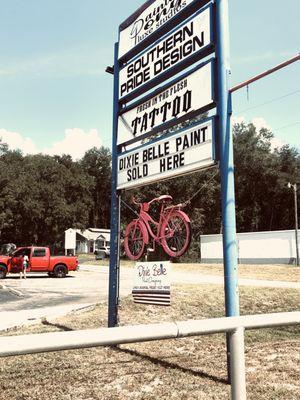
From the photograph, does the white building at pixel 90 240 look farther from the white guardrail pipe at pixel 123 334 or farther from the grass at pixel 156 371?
the white guardrail pipe at pixel 123 334

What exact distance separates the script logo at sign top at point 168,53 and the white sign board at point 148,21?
317 millimetres

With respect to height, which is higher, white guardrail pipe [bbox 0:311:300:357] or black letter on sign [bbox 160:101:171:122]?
black letter on sign [bbox 160:101:171:122]

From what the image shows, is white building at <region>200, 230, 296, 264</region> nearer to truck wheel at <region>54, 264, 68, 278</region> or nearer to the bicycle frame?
truck wheel at <region>54, 264, 68, 278</region>

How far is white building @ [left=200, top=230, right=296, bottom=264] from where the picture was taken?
126 feet

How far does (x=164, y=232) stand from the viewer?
732cm

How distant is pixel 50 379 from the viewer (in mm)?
4945

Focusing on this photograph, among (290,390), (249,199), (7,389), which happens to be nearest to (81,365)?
(7,389)

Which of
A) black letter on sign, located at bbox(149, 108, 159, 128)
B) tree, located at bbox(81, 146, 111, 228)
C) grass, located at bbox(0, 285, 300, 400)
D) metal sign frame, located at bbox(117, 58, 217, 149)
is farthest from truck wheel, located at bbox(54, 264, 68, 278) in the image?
tree, located at bbox(81, 146, 111, 228)

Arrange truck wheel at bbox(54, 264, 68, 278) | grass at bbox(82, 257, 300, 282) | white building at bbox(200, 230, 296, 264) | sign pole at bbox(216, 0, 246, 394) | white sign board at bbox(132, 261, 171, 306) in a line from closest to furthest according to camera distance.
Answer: sign pole at bbox(216, 0, 246, 394) → white sign board at bbox(132, 261, 171, 306) → grass at bbox(82, 257, 300, 282) → truck wheel at bbox(54, 264, 68, 278) → white building at bbox(200, 230, 296, 264)

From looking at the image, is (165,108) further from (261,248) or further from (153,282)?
(261,248)

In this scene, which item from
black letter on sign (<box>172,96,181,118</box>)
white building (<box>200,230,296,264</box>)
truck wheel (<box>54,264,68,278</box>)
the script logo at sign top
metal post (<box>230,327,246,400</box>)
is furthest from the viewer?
white building (<box>200,230,296,264</box>)

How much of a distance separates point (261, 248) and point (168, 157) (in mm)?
35524

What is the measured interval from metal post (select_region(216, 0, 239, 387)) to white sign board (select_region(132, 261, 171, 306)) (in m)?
1.77

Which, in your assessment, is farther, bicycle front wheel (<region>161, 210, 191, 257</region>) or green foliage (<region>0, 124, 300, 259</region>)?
green foliage (<region>0, 124, 300, 259</region>)
